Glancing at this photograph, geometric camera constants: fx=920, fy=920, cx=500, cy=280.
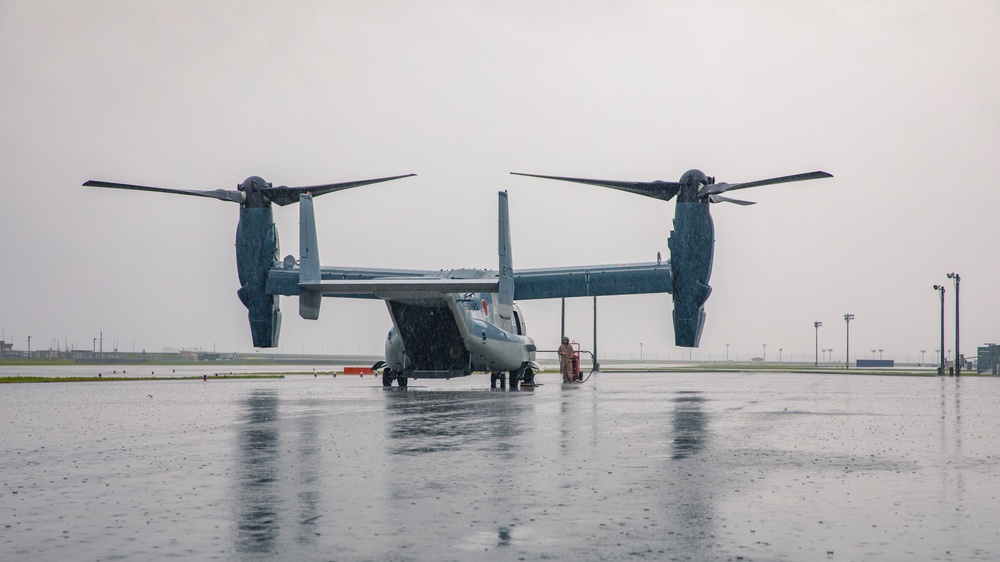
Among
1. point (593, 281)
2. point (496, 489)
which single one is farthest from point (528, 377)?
point (496, 489)

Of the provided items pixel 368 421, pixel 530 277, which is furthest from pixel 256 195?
pixel 368 421

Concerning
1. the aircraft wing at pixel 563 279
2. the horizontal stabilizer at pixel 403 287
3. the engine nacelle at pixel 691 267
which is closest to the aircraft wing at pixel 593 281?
the aircraft wing at pixel 563 279

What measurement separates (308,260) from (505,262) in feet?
18.0

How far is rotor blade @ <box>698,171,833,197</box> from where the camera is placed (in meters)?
24.6

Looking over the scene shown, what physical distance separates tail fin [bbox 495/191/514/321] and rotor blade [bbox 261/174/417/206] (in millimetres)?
4338

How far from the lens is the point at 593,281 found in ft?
97.1

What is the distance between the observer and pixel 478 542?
5664 millimetres

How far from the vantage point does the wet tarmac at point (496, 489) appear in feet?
18.3

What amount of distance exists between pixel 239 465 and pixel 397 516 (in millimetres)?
3403

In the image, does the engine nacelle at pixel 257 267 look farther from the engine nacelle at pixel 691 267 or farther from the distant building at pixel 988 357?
the distant building at pixel 988 357

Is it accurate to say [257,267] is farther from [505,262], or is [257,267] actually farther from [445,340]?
[505,262]

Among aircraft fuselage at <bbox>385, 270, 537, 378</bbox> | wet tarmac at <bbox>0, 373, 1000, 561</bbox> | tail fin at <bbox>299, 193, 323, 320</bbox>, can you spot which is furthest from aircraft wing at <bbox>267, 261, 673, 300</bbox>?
wet tarmac at <bbox>0, 373, 1000, 561</bbox>

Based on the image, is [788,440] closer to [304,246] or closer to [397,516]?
[397,516]

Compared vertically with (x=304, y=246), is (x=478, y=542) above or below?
below
